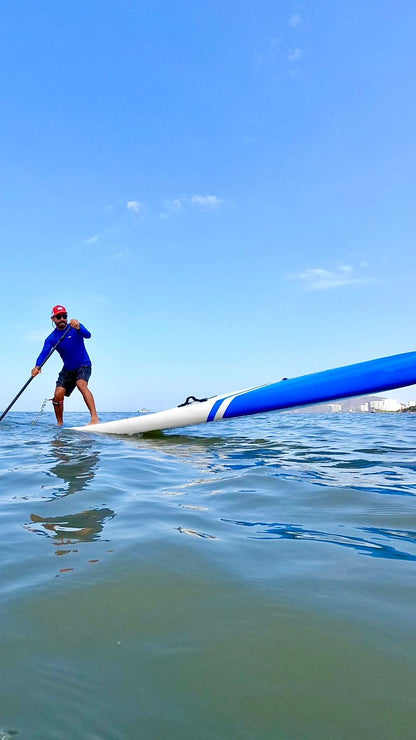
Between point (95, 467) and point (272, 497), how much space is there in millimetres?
1815

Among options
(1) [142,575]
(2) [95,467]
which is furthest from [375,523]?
(2) [95,467]

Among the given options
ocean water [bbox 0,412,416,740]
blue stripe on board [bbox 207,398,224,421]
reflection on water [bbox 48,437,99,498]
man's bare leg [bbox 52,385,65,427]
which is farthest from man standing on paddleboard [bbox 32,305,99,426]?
ocean water [bbox 0,412,416,740]

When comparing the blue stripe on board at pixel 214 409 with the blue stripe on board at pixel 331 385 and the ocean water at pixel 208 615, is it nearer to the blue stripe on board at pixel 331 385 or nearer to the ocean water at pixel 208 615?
the blue stripe on board at pixel 331 385

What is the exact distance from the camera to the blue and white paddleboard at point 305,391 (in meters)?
5.80

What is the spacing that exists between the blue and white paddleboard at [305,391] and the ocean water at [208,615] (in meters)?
3.21

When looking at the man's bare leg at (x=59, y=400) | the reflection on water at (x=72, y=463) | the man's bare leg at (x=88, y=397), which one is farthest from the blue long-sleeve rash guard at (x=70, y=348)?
the reflection on water at (x=72, y=463)

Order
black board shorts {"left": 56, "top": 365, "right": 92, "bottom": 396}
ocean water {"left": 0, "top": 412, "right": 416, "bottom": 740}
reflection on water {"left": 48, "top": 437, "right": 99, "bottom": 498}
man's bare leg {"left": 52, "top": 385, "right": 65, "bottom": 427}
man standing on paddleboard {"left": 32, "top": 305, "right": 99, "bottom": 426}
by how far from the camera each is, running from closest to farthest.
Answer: ocean water {"left": 0, "top": 412, "right": 416, "bottom": 740}, reflection on water {"left": 48, "top": 437, "right": 99, "bottom": 498}, man standing on paddleboard {"left": 32, "top": 305, "right": 99, "bottom": 426}, black board shorts {"left": 56, "top": 365, "right": 92, "bottom": 396}, man's bare leg {"left": 52, "top": 385, "right": 65, "bottom": 427}

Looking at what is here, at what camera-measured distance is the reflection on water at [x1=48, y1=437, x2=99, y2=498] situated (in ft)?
10.3

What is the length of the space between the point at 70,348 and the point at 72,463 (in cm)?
459

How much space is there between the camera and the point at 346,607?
1.36 m

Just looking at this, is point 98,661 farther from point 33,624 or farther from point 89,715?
point 33,624

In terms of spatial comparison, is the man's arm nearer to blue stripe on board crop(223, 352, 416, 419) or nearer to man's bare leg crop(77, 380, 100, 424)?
man's bare leg crop(77, 380, 100, 424)

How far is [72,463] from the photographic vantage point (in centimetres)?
423

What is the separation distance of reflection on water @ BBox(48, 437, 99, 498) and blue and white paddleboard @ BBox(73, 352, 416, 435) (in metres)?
1.69
